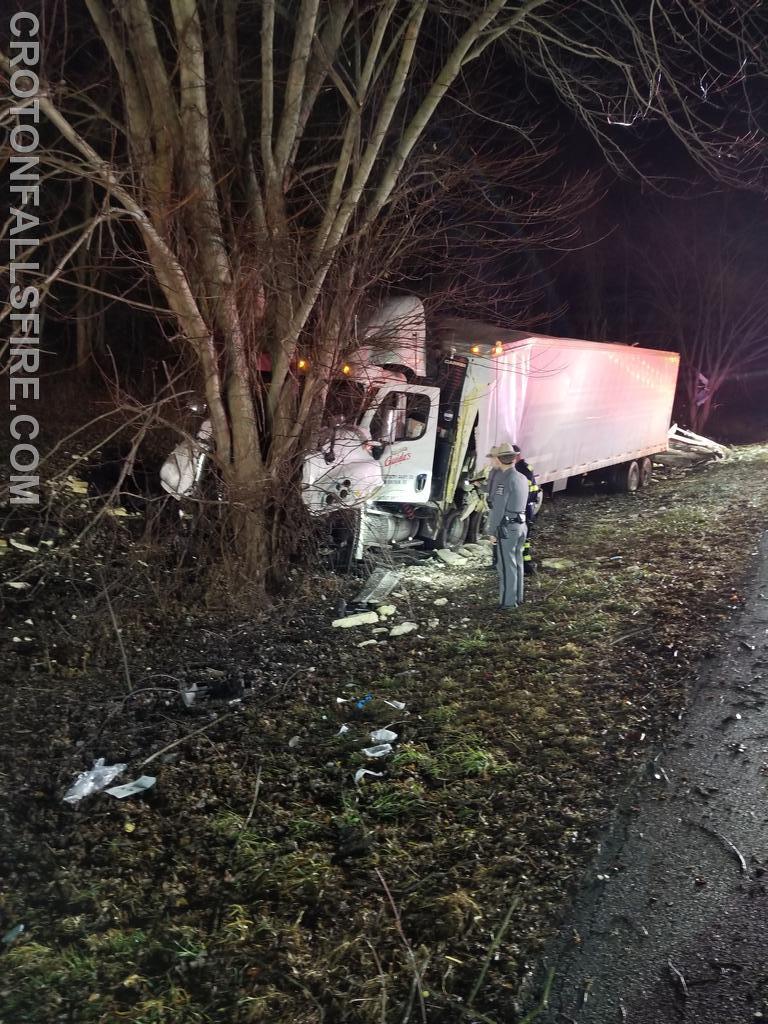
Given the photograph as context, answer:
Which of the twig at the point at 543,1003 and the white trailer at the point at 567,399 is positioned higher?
the white trailer at the point at 567,399

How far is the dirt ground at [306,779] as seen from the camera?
9.12 feet

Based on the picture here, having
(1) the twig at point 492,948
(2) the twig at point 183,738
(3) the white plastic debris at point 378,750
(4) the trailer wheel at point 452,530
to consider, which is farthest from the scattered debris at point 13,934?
(4) the trailer wheel at point 452,530

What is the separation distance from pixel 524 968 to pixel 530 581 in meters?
5.33

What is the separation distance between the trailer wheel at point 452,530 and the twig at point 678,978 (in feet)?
21.4

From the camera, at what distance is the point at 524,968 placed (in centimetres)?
280

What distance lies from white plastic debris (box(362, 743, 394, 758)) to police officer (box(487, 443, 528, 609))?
288 cm

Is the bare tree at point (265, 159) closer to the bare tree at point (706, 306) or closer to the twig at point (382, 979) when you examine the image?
the twig at point (382, 979)

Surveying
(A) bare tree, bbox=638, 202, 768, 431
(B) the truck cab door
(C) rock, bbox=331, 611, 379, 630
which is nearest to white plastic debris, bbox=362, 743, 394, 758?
(C) rock, bbox=331, 611, 379, 630

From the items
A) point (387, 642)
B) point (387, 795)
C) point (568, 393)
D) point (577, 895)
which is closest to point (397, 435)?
point (387, 642)

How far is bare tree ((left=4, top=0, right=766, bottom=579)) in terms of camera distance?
5863 millimetres

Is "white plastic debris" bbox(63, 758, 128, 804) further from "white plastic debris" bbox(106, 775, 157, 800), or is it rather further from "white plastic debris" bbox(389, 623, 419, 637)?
"white plastic debris" bbox(389, 623, 419, 637)

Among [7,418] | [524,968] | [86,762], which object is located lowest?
[86,762]

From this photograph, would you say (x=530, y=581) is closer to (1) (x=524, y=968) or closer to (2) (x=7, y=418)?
(1) (x=524, y=968)

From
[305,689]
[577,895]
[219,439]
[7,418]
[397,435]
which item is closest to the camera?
[577,895]
